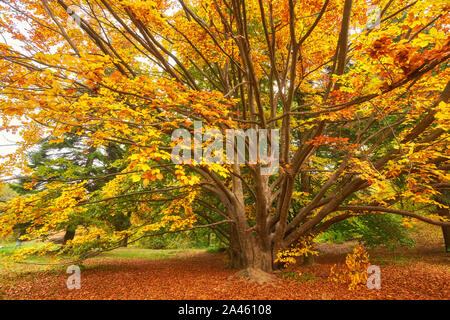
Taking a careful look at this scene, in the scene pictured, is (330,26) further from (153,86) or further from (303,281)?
(303,281)

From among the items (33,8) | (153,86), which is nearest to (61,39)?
(33,8)

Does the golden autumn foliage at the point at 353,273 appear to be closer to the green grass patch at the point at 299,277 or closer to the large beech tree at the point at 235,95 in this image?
the green grass patch at the point at 299,277

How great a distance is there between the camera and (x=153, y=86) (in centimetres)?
356

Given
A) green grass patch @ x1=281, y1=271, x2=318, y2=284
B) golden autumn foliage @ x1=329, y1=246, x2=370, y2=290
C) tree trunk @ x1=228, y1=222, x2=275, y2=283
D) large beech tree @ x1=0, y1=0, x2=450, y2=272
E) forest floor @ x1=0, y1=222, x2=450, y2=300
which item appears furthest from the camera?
tree trunk @ x1=228, y1=222, x2=275, y2=283

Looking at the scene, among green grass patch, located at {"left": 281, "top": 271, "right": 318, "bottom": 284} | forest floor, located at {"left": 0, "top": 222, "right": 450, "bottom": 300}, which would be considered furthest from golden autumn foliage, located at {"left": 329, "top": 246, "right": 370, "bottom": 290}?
green grass patch, located at {"left": 281, "top": 271, "right": 318, "bottom": 284}

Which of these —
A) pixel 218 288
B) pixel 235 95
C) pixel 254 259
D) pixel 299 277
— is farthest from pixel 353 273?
pixel 235 95

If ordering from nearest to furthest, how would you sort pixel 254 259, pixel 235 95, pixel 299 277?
pixel 299 277
pixel 254 259
pixel 235 95

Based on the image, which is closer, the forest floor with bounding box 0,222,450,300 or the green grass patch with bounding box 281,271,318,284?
the forest floor with bounding box 0,222,450,300

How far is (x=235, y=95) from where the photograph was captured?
296 inches

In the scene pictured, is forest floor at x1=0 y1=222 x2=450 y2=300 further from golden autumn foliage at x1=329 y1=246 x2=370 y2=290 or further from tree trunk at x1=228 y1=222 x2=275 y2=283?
tree trunk at x1=228 y1=222 x2=275 y2=283

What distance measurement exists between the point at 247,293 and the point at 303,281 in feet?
5.09

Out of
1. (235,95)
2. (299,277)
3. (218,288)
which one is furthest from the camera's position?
(235,95)

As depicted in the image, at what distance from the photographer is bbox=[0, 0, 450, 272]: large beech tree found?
2980 mm

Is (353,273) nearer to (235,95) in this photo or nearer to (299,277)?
(299,277)
